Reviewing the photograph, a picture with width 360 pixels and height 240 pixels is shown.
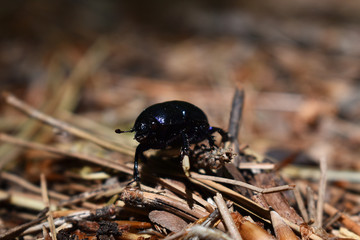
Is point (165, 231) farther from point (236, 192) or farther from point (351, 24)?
point (351, 24)

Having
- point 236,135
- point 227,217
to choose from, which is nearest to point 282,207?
point 227,217

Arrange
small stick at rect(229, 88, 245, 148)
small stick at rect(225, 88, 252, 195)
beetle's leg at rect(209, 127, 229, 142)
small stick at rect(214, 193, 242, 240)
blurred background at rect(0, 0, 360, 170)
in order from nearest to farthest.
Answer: small stick at rect(214, 193, 242, 240) → small stick at rect(225, 88, 252, 195) → beetle's leg at rect(209, 127, 229, 142) → small stick at rect(229, 88, 245, 148) → blurred background at rect(0, 0, 360, 170)

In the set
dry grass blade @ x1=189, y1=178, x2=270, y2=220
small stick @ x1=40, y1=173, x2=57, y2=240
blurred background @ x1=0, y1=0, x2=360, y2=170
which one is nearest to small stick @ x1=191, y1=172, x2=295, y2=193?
dry grass blade @ x1=189, y1=178, x2=270, y2=220

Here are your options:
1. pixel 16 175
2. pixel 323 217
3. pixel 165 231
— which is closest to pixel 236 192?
pixel 165 231

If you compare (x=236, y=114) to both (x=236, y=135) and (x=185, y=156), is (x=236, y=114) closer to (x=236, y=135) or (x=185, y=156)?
(x=236, y=135)

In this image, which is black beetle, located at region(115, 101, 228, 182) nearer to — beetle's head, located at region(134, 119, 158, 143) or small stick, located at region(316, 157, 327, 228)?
beetle's head, located at region(134, 119, 158, 143)

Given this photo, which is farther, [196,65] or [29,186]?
[196,65]

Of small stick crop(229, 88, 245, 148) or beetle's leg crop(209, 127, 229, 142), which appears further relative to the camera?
small stick crop(229, 88, 245, 148)
